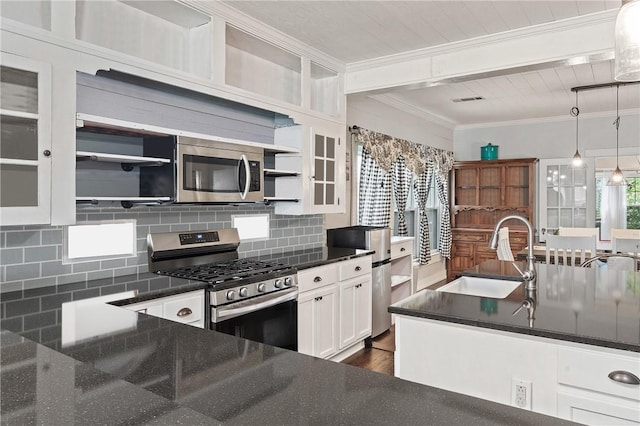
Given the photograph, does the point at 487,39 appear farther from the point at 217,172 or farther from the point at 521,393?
the point at 521,393

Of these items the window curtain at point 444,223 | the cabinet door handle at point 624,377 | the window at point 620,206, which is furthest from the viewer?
the window at point 620,206

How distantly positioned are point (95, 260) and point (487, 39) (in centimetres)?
317

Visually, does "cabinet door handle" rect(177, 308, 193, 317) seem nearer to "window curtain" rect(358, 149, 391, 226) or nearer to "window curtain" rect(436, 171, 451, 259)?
"window curtain" rect(358, 149, 391, 226)

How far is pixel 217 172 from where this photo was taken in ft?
9.26

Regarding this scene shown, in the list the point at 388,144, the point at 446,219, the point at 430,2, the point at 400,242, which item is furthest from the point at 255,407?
the point at 446,219

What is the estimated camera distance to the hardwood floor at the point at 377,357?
358cm

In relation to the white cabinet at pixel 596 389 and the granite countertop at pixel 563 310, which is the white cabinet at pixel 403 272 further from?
the white cabinet at pixel 596 389

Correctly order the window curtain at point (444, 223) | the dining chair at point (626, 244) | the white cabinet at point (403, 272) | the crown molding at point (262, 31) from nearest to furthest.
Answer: the crown molding at point (262, 31), the dining chair at point (626, 244), the white cabinet at point (403, 272), the window curtain at point (444, 223)

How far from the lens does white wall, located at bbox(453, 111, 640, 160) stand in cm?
633

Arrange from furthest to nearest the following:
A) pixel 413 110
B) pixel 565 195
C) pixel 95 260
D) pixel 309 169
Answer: pixel 565 195
pixel 413 110
pixel 309 169
pixel 95 260

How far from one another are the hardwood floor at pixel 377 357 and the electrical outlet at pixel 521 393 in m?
1.81

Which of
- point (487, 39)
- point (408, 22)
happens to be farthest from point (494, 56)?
point (408, 22)

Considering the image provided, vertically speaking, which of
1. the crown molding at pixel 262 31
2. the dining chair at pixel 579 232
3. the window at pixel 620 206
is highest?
the crown molding at pixel 262 31

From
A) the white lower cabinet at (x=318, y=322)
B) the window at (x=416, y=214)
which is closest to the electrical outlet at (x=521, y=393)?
the white lower cabinet at (x=318, y=322)
